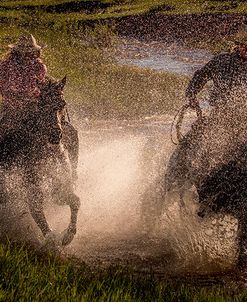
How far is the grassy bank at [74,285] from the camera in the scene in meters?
5.70

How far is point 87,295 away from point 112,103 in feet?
51.7

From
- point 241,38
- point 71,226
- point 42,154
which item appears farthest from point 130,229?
point 241,38

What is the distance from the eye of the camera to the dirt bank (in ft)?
159

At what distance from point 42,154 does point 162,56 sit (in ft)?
101

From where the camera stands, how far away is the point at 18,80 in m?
8.92

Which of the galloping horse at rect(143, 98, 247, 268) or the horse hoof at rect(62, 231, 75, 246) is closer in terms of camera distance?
the galloping horse at rect(143, 98, 247, 268)

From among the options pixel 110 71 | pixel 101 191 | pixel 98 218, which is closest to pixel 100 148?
pixel 101 191

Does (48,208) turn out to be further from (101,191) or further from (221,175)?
(221,175)

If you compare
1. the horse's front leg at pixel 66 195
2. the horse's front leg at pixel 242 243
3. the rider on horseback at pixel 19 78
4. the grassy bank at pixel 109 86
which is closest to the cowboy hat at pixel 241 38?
the horse's front leg at pixel 242 243

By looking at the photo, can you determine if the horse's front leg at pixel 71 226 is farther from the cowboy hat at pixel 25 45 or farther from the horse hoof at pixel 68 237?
the cowboy hat at pixel 25 45

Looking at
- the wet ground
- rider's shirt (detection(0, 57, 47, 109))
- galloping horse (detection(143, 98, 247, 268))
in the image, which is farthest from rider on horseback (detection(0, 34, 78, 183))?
galloping horse (detection(143, 98, 247, 268))

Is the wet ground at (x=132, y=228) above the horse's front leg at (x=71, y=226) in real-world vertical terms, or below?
below

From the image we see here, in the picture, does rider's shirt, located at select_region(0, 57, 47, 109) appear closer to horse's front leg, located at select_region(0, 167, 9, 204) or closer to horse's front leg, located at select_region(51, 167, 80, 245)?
horse's front leg, located at select_region(0, 167, 9, 204)

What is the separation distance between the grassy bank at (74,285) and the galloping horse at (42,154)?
6.58 ft
